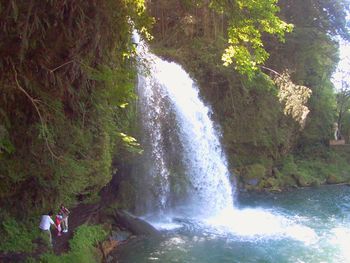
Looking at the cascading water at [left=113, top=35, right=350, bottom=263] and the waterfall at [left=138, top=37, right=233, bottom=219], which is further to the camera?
the waterfall at [left=138, top=37, right=233, bottom=219]

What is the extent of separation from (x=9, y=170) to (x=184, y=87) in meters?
9.92

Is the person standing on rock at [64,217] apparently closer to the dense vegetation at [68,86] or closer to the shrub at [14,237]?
the dense vegetation at [68,86]

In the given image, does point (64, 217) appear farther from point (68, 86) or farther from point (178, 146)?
point (178, 146)

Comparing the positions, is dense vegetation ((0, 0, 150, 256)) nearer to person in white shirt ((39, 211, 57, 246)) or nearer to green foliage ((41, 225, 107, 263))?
person in white shirt ((39, 211, 57, 246))

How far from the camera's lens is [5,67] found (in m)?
5.54

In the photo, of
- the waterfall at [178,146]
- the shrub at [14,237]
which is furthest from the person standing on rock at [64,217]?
the waterfall at [178,146]

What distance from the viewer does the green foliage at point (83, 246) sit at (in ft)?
28.8

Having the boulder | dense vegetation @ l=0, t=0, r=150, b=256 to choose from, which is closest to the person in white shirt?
dense vegetation @ l=0, t=0, r=150, b=256

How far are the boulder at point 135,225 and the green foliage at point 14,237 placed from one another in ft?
11.8

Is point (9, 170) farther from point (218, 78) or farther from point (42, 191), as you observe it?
point (218, 78)

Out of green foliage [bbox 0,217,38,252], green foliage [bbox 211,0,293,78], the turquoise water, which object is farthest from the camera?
the turquoise water

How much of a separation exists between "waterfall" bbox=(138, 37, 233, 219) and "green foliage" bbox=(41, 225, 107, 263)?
350 cm

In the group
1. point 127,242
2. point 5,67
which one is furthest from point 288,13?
point 5,67

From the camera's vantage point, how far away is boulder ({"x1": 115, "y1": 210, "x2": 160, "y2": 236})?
11859mm
